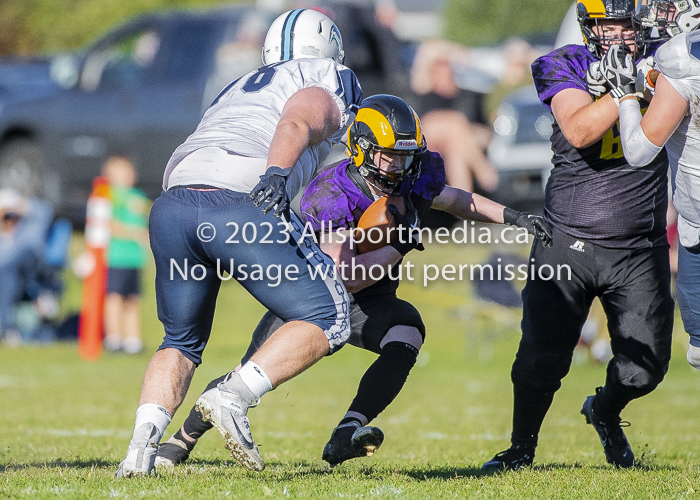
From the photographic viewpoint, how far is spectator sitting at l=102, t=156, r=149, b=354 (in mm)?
11109

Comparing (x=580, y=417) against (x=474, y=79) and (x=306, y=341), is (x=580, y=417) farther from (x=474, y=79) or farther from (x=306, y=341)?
(x=474, y=79)

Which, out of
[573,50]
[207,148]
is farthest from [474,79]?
[207,148]

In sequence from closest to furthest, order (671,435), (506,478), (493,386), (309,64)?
(309,64)
(506,478)
(671,435)
(493,386)

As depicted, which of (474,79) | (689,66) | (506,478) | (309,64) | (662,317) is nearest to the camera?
(689,66)

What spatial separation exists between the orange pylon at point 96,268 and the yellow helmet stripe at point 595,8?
758 centimetres

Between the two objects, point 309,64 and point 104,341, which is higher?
point 309,64

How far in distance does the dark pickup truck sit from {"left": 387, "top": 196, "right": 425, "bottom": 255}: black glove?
763cm

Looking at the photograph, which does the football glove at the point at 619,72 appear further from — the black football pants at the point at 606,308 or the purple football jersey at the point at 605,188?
the black football pants at the point at 606,308

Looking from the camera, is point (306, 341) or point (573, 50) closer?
point (306, 341)

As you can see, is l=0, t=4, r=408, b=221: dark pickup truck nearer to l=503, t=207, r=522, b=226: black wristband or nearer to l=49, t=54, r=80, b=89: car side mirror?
l=49, t=54, r=80, b=89: car side mirror

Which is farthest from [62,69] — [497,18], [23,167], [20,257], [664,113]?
[497,18]

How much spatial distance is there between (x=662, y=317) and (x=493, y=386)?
5.16 meters

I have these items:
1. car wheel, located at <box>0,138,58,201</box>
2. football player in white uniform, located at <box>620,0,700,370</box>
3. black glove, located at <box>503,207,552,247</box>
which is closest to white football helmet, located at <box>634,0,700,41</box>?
football player in white uniform, located at <box>620,0,700,370</box>

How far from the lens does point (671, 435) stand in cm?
676
